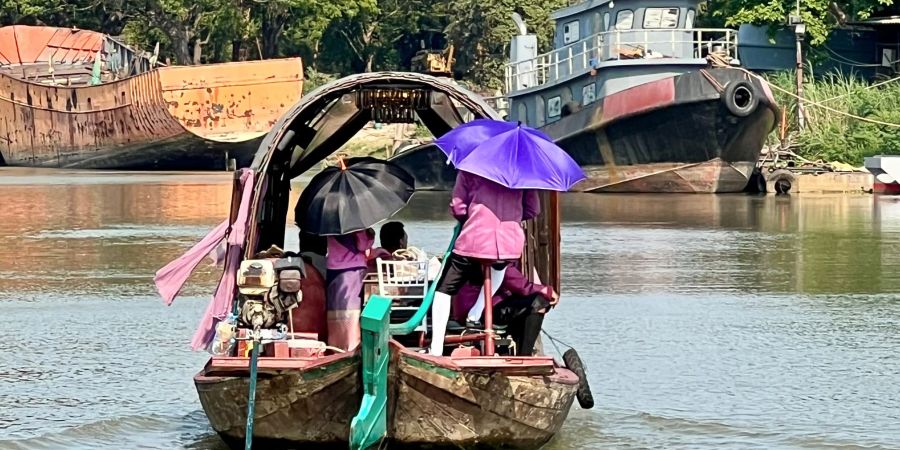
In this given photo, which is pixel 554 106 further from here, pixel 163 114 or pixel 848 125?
pixel 163 114

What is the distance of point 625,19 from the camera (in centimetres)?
3256

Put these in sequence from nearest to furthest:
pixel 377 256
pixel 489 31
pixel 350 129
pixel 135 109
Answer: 1. pixel 377 256
2. pixel 350 129
3. pixel 135 109
4. pixel 489 31

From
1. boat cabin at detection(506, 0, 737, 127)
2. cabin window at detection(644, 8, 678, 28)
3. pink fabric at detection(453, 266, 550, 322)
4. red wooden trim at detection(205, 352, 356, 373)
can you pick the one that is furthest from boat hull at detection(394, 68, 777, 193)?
red wooden trim at detection(205, 352, 356, 373)

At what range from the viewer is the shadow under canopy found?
9.05 m

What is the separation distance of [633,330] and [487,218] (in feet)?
15.9

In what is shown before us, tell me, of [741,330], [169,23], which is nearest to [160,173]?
[169,23]

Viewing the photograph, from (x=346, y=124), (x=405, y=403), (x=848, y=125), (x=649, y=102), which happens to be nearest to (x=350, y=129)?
(x=346, y=124)

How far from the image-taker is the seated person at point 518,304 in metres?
8.52

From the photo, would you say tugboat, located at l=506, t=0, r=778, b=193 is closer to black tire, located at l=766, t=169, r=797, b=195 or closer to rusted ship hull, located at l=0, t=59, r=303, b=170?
black tire, located at l=766, t=169, r=797, b=195

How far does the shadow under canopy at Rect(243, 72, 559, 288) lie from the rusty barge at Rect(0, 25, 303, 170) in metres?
30.7

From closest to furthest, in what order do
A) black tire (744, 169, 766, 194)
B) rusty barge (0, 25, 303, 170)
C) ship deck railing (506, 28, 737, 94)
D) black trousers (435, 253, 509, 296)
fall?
1. black trousers (435, 253, 509, 296)
2. black tire (744, 169, 766, 194)
3. ship deck railing (506, 28, 737, 94)
4. rusty barge (0, 25, 303, 170)

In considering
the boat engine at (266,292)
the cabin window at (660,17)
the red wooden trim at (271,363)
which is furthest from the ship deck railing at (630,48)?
the red wooden trim at (271,363)

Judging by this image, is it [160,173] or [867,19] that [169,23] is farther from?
[867,19]

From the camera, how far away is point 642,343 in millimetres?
12102
